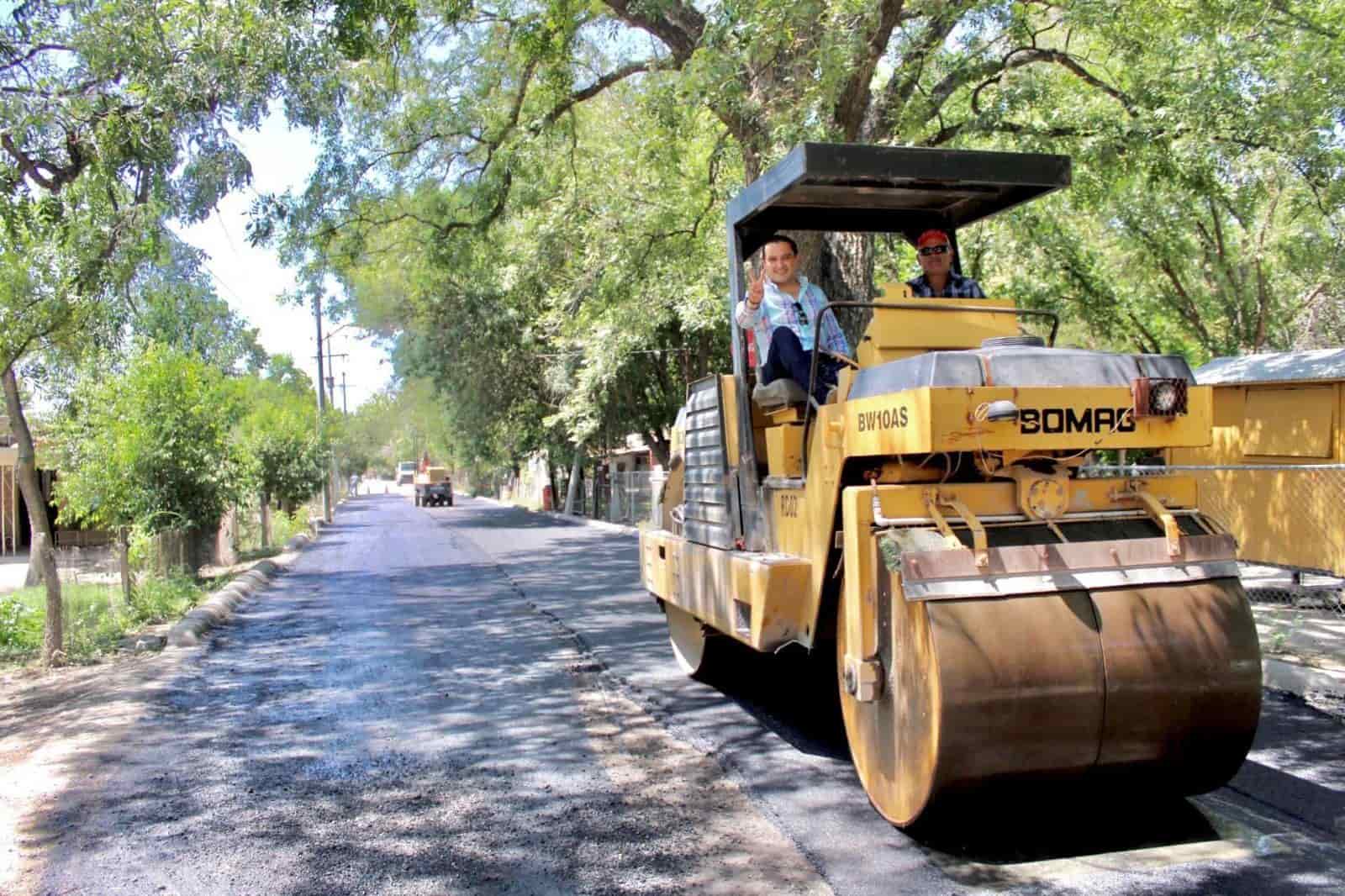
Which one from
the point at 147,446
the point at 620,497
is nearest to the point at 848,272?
the point at 147,446

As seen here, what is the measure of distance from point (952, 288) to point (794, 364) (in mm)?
1309

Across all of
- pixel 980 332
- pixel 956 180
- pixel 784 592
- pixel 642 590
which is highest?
pixel 956 180

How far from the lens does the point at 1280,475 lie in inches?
393

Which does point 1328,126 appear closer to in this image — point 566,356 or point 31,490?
point 31,490

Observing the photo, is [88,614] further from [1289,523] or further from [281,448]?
[281,448]

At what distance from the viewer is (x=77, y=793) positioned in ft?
18.2

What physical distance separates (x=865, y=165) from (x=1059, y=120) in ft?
27.5

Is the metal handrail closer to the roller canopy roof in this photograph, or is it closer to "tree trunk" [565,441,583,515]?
the roller canopy roof

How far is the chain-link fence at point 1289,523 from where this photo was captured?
30.7 feet

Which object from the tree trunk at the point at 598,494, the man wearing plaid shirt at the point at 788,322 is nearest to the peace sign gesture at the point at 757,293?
the man wearing plaid shirt at the point at 788,322

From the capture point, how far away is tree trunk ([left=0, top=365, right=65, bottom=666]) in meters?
9.66

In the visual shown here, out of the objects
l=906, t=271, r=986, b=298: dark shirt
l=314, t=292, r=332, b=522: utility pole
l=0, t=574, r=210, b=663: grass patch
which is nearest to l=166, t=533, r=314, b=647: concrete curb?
l=0, t=574, r=210, b=663: grass patch

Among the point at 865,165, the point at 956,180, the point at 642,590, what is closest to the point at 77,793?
the point at 865,165

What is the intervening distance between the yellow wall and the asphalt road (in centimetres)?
322
